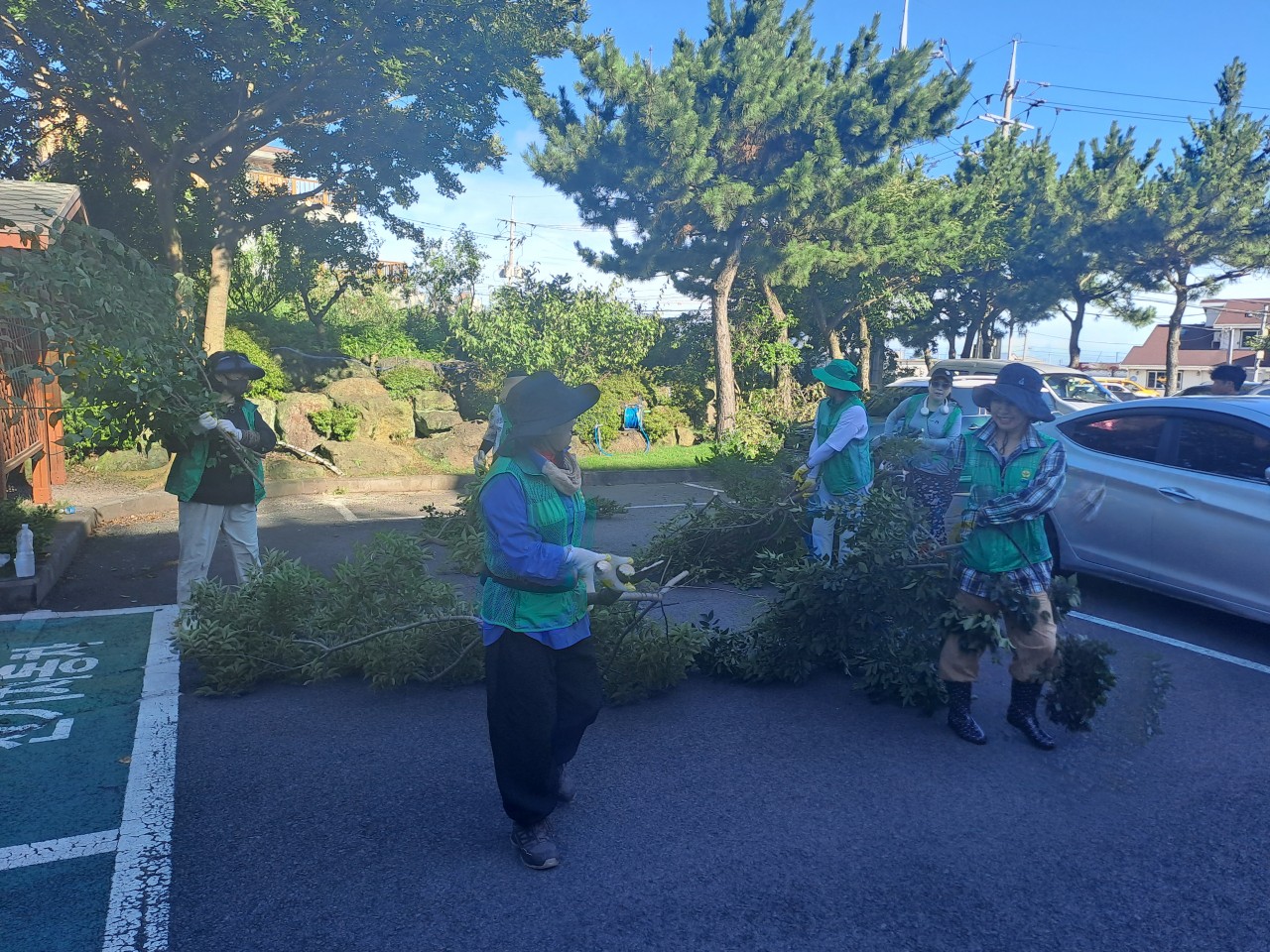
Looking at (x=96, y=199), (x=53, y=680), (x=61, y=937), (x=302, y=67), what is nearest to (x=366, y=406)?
(x=302, y=67)

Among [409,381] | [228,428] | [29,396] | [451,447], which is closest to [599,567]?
[228,428]

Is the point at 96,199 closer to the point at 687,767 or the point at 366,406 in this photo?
the point at 366,406

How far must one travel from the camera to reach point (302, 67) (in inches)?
550

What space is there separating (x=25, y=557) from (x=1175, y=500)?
8205 mm

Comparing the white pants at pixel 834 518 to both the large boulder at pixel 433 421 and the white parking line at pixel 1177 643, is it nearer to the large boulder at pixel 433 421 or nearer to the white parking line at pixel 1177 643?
the white parking line at pixel 1177 643

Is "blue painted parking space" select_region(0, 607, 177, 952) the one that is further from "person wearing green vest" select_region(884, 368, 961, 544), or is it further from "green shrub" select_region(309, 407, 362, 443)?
"green shrub" select_region(309, 407, 362, 443)

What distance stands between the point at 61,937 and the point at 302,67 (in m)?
13.6

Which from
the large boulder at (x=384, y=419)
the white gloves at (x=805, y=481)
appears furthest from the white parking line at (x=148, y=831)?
the large boulder at (x=384, y=419)

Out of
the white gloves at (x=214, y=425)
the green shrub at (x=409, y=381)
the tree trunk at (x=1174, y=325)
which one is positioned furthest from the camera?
the tree trunk at (x=1174, y=325)

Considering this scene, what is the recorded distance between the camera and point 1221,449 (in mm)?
6348

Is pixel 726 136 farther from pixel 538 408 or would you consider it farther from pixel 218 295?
pixel 538 408

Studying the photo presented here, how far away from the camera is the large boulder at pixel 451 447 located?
1591 cm

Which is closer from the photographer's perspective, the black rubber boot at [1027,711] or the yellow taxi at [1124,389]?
the black rubber boot at [1027,711]

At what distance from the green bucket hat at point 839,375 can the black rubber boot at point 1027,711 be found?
90.5 inches
